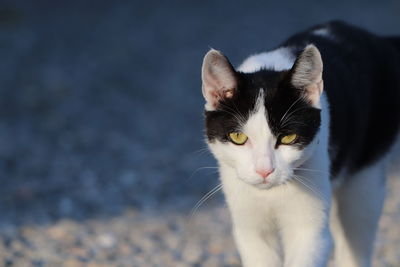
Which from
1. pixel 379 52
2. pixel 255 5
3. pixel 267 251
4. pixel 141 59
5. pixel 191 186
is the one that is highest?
pixel 255 5

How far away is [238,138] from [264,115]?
144 mm

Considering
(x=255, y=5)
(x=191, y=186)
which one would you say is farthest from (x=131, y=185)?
(x=255, y=5)

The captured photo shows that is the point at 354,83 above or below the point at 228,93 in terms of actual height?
above

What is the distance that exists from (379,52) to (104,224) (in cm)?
241

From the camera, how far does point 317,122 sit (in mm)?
3125

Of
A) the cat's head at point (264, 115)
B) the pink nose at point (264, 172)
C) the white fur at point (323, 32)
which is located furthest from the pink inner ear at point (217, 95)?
the white fur at point (323, 32)

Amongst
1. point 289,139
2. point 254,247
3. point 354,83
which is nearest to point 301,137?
point 289,139

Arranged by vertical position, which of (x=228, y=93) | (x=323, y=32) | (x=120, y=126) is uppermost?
(x=120, y=126)

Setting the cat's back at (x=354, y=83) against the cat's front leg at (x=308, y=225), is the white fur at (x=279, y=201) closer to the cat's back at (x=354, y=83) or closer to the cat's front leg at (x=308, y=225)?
the cat's front leg at (x=308, y=225)

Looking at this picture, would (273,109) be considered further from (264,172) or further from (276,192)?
(276,192)

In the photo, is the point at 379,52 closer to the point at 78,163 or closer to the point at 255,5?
the point at 78,163

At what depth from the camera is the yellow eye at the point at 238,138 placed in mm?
3054

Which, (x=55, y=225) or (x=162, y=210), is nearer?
(x=55, y=225)

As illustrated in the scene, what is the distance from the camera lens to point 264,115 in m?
3.04
